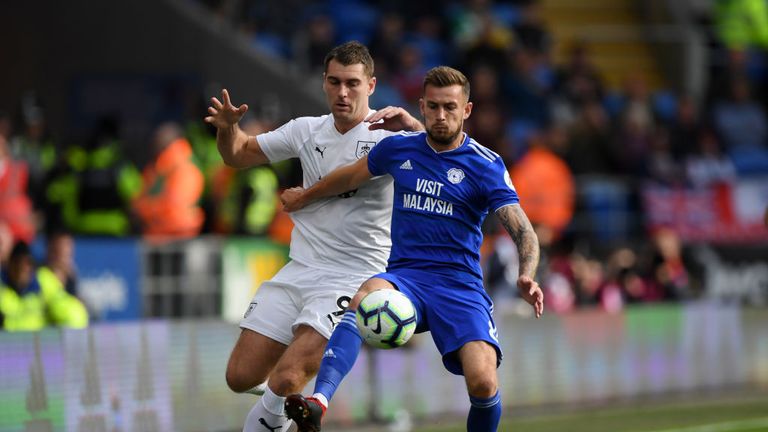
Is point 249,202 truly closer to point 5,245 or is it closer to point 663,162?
point 5,245

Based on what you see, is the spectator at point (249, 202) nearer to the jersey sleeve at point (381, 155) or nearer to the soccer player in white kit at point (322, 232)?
the soccer player in white kit at point (322, 232)

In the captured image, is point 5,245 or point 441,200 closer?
point 441,200

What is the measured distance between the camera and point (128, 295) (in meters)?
15.5

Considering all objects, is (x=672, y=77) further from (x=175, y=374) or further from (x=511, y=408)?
(x=175, y=374)

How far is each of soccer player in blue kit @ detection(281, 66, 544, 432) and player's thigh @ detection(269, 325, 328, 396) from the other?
1.61ft

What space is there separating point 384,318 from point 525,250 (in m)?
0.84

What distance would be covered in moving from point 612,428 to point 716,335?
4.23 m

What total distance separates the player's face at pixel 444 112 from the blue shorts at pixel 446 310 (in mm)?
759

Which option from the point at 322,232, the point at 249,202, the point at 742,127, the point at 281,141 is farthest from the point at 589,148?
the point at 322,232

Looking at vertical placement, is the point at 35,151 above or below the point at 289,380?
above

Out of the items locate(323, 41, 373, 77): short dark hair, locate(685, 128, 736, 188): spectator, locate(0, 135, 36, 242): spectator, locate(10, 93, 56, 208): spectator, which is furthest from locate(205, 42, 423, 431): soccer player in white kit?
locate(685, 128, 736, 188): spectator

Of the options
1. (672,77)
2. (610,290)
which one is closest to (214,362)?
(610,290)

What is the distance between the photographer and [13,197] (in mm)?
15227

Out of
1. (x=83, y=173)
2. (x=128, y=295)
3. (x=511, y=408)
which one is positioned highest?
(x=83, y=173)
